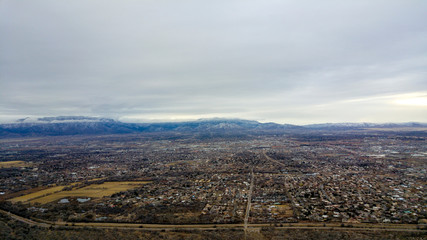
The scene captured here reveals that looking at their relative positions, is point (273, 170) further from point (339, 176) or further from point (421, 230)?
point (421, 230)

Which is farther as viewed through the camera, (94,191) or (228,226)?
(94,191)

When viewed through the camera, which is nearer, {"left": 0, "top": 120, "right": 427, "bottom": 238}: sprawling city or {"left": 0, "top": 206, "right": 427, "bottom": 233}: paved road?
{"left": 0, "top": 206, "right": 427, "bottom": 233}: paved road

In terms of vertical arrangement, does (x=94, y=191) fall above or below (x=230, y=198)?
below

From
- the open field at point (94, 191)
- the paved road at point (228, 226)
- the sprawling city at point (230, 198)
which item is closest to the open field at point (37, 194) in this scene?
the sprawling city at point (230, 198)

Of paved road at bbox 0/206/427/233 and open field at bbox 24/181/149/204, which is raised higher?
paved road at bbox 0/206/427/233

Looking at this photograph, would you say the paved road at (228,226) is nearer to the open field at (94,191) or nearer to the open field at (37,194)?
the open field at (94,191)

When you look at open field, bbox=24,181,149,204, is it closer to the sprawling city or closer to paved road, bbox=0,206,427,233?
the sprawling city

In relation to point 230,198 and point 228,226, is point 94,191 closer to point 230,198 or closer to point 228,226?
point 230,198

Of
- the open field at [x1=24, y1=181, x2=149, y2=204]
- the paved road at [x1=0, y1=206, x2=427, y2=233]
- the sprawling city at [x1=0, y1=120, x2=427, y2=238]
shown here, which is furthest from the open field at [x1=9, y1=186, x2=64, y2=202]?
the paved road at [x1=0, y1=206, x2=427, y2=233]

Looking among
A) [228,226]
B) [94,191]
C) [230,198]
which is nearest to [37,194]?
[94,191]
